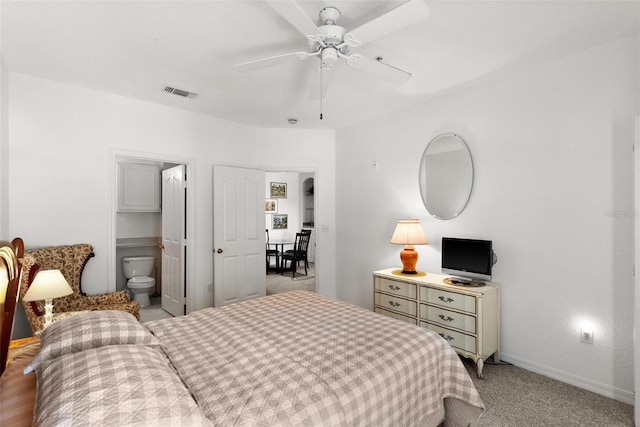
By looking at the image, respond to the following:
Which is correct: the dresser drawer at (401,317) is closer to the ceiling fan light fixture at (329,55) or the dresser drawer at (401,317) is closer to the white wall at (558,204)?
the white wall at (558,204)

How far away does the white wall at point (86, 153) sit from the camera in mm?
2832

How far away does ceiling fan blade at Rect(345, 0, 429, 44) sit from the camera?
5.04 ft

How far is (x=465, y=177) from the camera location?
3.14 metres

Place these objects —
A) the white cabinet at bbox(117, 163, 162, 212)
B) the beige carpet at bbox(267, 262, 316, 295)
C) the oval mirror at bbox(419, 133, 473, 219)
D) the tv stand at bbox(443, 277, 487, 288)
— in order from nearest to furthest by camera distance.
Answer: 1. the tv stand at bbox(443, 277, 487, 288)
2. the oval mirror at bbox(419, 133, 473, 219)
3. the white cabinet at bbox(117, 163, 162, 212)
4. the beige carpet at bbox(267, 262, 316, 295)

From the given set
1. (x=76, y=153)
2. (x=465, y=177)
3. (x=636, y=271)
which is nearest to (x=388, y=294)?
(x=465, y=177)

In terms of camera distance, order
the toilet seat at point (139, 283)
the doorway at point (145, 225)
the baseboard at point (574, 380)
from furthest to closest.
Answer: the toilet seat at point (139, 283) < the doorway at point (145, 225) < the baseboard at point (574, 380)

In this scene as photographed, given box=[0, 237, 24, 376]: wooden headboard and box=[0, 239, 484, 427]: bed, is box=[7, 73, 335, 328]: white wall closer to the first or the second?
box=[0, 237, 24, 376]: wooden headboard

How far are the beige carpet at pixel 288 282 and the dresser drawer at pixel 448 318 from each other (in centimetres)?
268

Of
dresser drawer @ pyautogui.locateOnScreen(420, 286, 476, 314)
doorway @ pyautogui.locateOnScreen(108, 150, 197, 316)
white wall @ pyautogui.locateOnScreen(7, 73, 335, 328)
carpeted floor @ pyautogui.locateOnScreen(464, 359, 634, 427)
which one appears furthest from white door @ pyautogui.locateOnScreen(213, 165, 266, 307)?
carpeted floor @ pyautogui.locateOnScreen(464, 359, 634, 427)

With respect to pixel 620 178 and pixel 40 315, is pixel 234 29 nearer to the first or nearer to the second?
pixel 40 315

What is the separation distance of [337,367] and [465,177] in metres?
2.40

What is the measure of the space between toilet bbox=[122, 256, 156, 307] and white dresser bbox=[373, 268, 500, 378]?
326cm

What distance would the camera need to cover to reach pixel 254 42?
2283mm

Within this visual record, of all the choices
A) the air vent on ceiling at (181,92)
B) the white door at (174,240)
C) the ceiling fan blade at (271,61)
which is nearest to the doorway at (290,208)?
the white door at (174,240)
